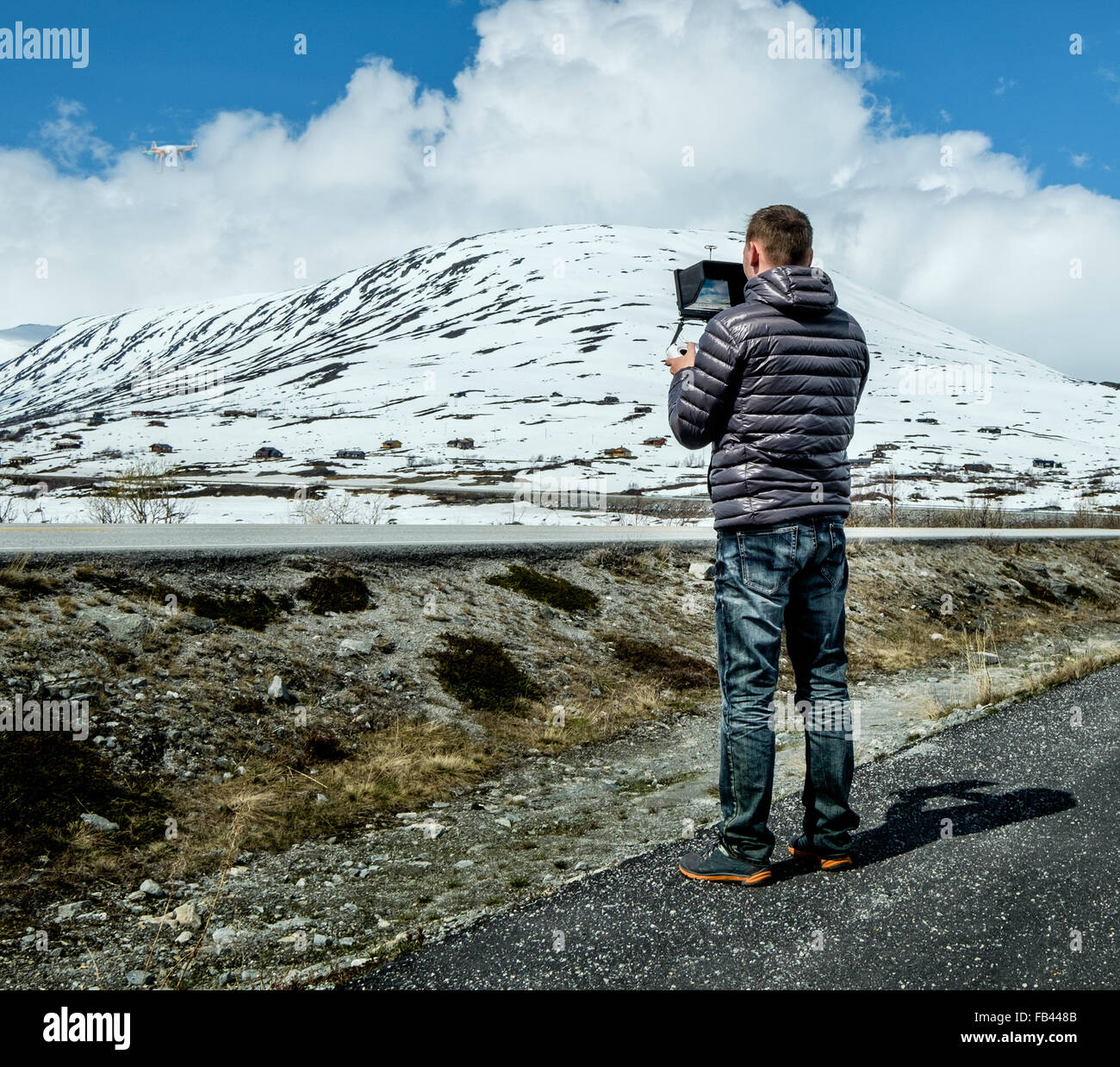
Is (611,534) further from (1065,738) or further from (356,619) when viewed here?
(1065,738)

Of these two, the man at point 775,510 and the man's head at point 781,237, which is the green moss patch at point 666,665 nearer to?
the man at point 775,510

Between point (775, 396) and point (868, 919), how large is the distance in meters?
2.00

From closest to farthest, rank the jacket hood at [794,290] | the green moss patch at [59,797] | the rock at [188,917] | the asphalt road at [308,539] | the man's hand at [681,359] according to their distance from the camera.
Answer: the jacket hood at [794,290]
the man's hand at [681,359]
the rock at [188,917]
the green moss patch at [59,797]
the asphalt road at [308,539]

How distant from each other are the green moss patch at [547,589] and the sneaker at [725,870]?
6806 mm

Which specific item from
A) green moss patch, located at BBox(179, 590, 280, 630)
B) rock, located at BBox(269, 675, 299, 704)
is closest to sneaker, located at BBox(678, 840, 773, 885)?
Answer: rock, located at BBox(269, 675, 299, 704)

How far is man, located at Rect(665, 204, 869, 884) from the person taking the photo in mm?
3590

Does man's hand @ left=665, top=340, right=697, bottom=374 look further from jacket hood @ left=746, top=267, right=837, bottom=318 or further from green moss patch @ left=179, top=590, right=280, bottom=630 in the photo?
green moss patch @ left=179, top=590, right=280, bottom=630

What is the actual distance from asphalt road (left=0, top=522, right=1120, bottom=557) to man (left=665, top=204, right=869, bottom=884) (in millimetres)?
6565

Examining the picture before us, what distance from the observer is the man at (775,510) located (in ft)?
11.8

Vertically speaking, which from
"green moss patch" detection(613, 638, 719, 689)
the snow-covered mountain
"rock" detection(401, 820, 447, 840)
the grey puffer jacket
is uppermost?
the snow-covered mountain

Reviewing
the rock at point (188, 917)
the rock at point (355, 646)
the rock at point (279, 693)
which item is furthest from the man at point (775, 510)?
the rock at point (355, 646)

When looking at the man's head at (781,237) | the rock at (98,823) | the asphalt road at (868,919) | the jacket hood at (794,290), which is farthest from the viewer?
the rock at (98,823)

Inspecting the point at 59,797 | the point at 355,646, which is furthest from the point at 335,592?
the point at 59,797

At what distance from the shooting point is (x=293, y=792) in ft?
20.1
